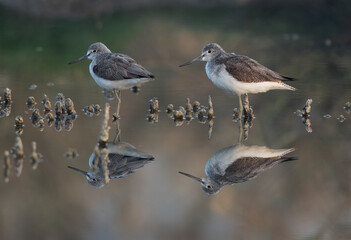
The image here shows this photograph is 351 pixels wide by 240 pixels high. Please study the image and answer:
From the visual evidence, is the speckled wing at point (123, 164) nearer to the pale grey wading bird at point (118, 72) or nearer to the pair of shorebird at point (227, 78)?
the pair of shorebird at point (227, 78)

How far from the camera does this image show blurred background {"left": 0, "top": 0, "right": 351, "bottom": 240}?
21.8ft

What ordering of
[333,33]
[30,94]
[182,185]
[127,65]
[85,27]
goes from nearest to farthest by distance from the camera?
[182,185] → [127,65] → [30,94] → [333,33] → [85,27]

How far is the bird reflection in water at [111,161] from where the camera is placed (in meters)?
7.78

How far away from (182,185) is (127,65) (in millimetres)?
3731

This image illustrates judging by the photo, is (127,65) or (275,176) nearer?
(275,176)

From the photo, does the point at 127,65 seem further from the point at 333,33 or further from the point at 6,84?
the point at 333,33

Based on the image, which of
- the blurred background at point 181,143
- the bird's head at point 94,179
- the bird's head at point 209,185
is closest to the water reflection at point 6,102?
the blurred background at point 181,143

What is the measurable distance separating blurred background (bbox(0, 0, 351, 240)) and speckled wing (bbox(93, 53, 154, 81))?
73cm

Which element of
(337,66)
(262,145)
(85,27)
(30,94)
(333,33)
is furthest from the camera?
(85,27)

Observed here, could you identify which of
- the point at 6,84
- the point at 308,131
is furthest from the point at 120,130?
the point at 6,84

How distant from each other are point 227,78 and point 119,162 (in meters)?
2.79

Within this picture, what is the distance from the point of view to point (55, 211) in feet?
22.8

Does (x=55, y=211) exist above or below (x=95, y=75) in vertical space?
below

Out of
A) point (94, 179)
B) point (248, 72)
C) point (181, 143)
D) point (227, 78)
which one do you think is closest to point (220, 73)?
point (227, 78)
